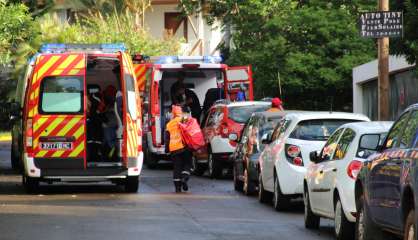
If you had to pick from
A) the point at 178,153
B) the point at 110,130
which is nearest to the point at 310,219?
the point at 178,153

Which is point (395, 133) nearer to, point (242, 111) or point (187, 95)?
point (242, 111)

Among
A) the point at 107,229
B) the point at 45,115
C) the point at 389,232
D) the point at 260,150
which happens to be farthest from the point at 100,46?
the point at 389,232

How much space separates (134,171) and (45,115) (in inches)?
76.7

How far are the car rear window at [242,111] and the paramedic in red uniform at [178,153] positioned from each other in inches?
157

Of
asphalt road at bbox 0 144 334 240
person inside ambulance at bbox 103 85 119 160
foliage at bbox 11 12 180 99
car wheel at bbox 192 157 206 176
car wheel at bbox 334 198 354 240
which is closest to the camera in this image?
car wheel at bbox 334 198 354 240

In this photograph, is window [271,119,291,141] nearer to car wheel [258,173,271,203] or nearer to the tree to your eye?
car wheel [258,173,271,203]

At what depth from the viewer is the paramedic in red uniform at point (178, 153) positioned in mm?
21906

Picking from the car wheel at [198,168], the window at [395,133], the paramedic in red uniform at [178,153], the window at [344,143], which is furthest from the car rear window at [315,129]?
the car wheel at [198,168]

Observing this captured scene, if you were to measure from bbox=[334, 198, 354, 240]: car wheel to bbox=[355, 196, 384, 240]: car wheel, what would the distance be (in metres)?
0.70

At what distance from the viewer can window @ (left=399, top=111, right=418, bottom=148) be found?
10852 mm

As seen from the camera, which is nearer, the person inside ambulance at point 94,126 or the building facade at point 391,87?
the person inside ambulance at point 94,126

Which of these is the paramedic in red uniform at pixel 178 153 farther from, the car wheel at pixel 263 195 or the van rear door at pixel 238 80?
the van rear door at pixel 238 80

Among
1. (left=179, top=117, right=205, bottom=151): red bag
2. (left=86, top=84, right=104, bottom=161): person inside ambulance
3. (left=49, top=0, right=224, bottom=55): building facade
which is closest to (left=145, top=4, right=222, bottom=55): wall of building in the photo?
(left=49, top=0, right=224, bottom=55): building facade

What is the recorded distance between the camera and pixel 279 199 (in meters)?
17.8
